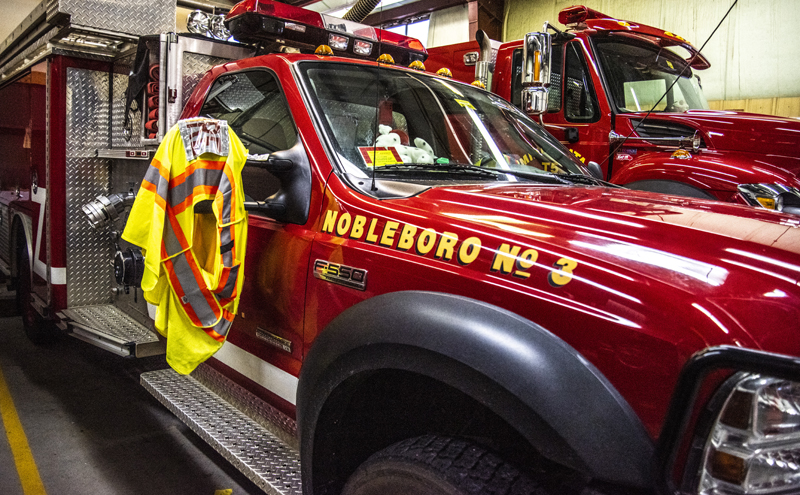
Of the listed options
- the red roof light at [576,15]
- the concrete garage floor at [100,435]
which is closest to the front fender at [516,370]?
the concrete garage floor at [100,435]

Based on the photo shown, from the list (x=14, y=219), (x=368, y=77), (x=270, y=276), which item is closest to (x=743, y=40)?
(x=368, y=77)

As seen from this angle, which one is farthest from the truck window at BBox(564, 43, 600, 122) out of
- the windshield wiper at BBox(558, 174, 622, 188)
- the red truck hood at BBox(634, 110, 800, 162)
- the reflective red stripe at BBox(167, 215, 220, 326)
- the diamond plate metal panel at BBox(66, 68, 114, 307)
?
the reflective red stripe at BBox(167, 215, 220, 326)

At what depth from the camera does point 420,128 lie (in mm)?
2643

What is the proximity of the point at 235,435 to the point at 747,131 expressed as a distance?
4235 mm

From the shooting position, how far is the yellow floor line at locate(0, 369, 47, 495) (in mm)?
2863

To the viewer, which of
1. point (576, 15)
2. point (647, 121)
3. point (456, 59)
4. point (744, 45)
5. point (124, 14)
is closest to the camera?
point (124, 14)

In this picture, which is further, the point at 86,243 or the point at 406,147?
the point at 86,243

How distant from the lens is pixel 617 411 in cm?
124

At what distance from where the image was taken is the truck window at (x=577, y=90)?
5.32 metres

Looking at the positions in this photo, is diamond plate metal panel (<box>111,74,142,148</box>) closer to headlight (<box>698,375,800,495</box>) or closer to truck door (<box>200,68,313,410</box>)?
truck door (<box>200,68,313,410</box>)

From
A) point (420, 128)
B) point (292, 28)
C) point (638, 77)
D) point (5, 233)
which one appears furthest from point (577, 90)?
point (5, 233)

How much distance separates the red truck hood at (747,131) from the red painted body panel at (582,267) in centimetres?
292

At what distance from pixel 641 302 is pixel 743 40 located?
808cm

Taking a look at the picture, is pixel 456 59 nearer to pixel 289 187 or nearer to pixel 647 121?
pixel 647 121
